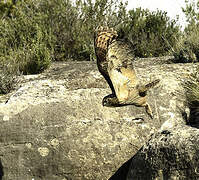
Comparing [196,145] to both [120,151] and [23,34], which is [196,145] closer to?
[120,151]

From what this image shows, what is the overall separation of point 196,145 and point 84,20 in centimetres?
494

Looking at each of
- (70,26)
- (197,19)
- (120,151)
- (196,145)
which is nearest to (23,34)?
(70,26)

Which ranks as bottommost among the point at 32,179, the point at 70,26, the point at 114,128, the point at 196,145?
the point at 32,179

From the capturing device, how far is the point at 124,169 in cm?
296

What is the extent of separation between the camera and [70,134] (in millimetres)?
2938

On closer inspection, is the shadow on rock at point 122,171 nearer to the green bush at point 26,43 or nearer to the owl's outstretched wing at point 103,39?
the owl's outstretched wing at point 103,39

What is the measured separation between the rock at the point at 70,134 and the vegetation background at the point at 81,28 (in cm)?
199

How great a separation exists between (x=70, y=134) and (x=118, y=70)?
0.72m

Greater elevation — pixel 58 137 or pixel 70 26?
pixel 70 26

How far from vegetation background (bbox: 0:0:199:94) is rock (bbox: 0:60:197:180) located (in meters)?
1.99

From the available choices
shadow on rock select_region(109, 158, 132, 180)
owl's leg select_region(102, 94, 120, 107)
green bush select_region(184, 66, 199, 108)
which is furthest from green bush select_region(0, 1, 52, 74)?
shadow on rock select_region(109, 158, 132, 180)

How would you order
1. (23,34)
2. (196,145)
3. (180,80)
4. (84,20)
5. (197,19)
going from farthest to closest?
1. (84,20)
2. (197,19)
3. (23,34)
4. (180,80)
5. (196,145)

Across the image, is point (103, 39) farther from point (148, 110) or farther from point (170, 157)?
point (170, 157)

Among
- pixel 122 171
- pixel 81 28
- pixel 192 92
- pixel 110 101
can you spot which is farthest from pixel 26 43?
pixel 122 171
